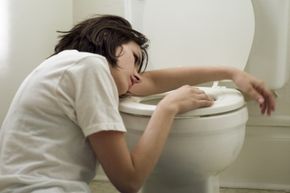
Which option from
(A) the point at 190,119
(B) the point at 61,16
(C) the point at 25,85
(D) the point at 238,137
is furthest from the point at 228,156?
(B) the point at 61,16

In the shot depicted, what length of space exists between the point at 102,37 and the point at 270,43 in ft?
2.19

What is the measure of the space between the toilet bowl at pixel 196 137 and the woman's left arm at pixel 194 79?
72mm

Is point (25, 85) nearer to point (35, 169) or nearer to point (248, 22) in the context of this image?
point (35, 169)

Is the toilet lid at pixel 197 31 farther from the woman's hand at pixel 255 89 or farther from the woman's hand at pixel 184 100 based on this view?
the woman's hand at pixel 184 100

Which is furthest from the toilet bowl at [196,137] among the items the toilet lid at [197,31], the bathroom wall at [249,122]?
the bathroom wall at [249,122]

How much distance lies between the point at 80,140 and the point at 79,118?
0.20ft

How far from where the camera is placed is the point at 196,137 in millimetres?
953

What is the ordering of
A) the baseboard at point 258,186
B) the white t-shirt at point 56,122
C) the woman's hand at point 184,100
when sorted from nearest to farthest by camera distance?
the white t-shirt at point 56,122 < the woman's hand at point 184,100 < the baseboard at point 258,186

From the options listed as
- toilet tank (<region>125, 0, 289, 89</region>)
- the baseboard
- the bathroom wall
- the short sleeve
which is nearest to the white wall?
the bathroom wall

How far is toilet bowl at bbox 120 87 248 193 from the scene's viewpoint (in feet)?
3.11

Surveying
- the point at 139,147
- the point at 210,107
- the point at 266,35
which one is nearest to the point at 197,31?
the point at 266,35

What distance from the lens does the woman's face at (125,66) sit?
A: 37.0 inches

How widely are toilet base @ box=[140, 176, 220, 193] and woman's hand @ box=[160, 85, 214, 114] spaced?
217 millimetres

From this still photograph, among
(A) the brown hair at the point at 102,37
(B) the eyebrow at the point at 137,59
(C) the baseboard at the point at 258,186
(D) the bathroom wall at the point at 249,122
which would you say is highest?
(A) the brown hair at the point at 102,37
